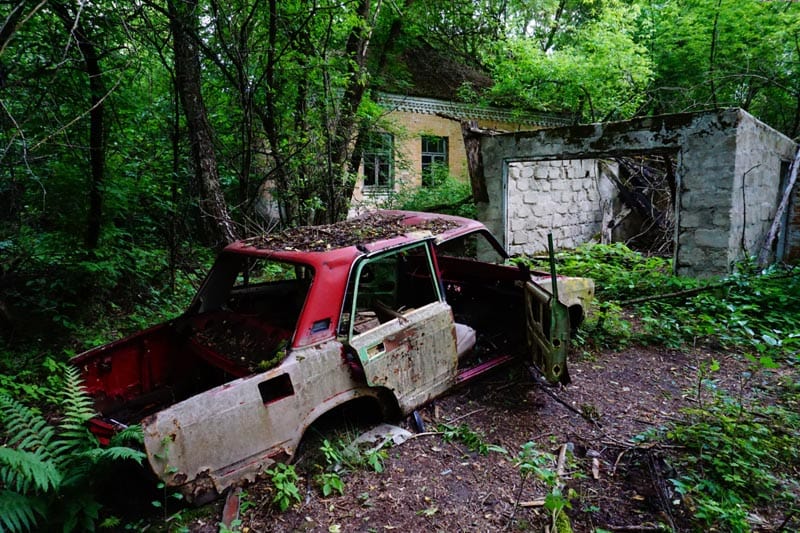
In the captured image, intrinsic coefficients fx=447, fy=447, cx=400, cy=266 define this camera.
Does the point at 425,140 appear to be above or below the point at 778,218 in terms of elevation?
above

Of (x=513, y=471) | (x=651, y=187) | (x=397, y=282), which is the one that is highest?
(x=651, y=187)

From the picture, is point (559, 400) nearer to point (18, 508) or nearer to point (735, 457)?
point (735, 457)

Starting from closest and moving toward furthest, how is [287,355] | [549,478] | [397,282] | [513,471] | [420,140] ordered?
[549,478] < [287,355] < [513,471] < [397,282] < [420,140]

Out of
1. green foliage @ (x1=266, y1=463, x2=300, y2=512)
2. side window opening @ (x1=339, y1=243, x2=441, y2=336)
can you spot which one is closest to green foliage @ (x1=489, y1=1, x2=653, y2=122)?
side window opening @ (x1=339, y1=243, x2=441, y2=336)

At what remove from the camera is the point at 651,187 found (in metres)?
10.8

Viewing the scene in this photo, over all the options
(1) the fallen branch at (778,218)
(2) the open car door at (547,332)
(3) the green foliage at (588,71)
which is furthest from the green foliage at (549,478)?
(3) the green foliage at (588,71)

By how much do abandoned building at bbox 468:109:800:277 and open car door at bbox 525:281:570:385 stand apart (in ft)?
11.9

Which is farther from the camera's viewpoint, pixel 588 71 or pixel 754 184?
pixel 588 71

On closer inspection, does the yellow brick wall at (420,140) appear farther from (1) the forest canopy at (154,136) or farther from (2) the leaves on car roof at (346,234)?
(2) the leaves on car roof at (346,234)

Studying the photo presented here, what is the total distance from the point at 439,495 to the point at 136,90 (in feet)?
18.6

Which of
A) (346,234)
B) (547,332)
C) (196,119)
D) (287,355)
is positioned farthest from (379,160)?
(287,355)

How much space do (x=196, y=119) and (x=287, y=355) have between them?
11.1 feet

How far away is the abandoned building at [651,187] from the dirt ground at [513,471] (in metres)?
2.63

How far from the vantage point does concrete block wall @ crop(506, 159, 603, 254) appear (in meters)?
8.68
